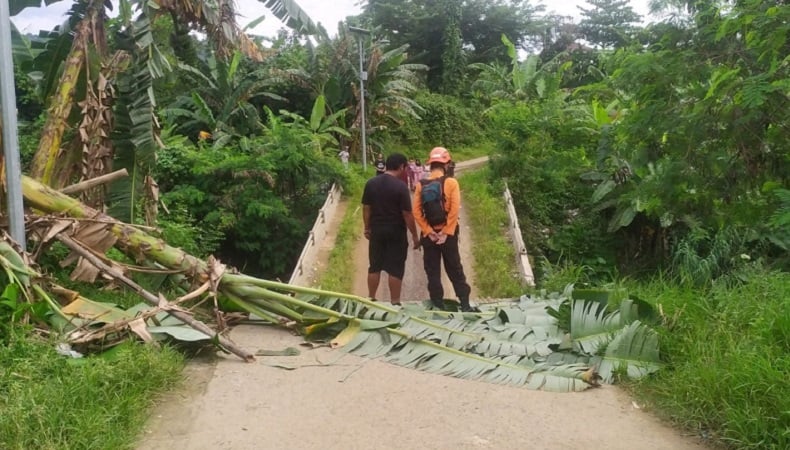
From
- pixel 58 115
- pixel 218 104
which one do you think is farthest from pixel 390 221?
pixel 218 104

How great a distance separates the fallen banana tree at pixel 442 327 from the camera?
453 cm

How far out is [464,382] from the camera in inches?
178

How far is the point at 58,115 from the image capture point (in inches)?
268

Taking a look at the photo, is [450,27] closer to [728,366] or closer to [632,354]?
[632,354]

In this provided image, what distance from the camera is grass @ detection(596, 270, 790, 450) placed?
130 inches

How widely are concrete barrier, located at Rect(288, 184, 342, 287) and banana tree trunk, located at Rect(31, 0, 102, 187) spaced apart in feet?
13.0

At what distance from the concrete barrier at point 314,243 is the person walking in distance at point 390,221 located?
3550 millimetres

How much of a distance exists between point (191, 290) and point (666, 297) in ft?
12.4

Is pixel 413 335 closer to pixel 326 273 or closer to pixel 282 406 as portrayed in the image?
pixel 282 406

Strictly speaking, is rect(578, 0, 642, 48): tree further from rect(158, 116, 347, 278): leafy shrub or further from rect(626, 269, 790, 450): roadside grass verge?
rect(626, 269, 790, 450): roadside grass verge

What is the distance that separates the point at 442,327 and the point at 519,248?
7.18 meters

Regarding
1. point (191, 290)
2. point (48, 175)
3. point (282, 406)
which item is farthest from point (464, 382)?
point (48, 175)

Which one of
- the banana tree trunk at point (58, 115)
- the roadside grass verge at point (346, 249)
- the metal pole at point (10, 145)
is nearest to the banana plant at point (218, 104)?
the roadside grass verge at point (346, 249)

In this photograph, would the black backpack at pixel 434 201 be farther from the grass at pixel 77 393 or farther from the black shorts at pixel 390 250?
the grass at pixel 77 393
